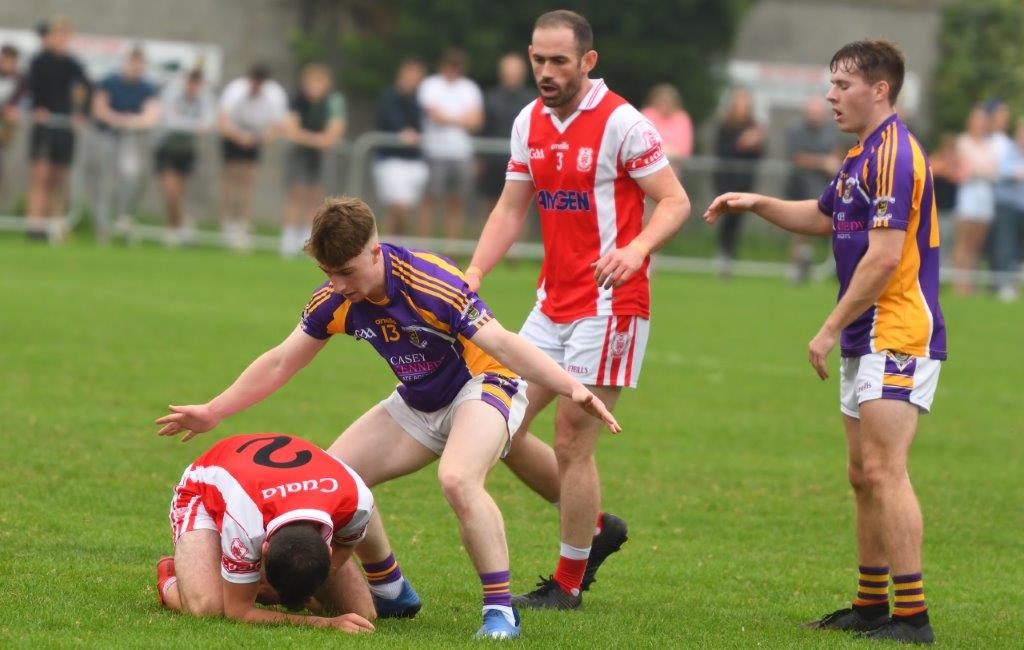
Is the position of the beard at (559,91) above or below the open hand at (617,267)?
above

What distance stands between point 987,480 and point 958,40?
2811 cm

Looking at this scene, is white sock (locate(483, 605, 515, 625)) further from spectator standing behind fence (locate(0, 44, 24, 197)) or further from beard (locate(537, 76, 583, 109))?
spectator standing behind fence (locate(0, 44, 24, 197))

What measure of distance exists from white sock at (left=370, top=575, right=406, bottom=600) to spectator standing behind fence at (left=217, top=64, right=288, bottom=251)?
53.7 ft

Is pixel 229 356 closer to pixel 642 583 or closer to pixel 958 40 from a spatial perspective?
pixel 642 583

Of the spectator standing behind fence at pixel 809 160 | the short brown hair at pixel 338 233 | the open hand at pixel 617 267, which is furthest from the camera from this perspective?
the spectator standing behind fence at pixel 809 160

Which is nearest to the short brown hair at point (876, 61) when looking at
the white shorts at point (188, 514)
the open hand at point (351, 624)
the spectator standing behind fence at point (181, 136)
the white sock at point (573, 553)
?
the white sock at point (573, 553)

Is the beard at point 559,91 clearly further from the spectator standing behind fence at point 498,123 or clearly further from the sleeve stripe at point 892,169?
the spectator standing behind fence at point 498,123

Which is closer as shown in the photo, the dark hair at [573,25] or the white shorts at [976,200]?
the dark hair at [573,25]

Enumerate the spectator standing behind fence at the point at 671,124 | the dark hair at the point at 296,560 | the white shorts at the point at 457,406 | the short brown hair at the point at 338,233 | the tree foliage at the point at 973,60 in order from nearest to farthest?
the dark hair at the point at 296,560
the short brown hair at the point at 338,233
the white shorts at the point at 457,406
the spectator standing behind fence at the point at 671,124
the tree foliage at the point at 973,60

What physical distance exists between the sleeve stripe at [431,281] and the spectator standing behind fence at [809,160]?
56.6 feet

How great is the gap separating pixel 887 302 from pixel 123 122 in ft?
55.4

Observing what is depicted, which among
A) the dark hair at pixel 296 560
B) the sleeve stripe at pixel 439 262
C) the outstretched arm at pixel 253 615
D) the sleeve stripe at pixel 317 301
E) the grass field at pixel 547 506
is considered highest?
the sleeve stripe at pixel 439 262

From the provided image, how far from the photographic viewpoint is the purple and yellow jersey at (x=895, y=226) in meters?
6.44

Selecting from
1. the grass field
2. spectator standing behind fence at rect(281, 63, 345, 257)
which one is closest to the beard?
the grass field
